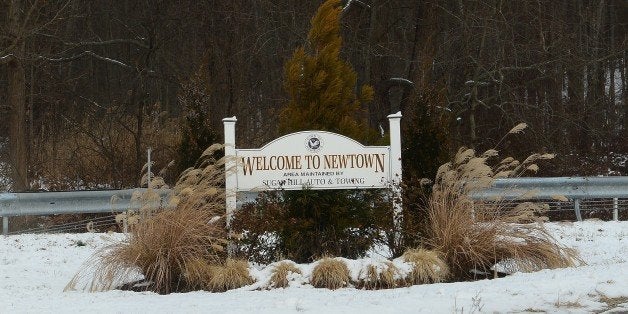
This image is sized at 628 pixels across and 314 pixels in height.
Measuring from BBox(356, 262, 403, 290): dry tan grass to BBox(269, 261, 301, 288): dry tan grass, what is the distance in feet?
2.20

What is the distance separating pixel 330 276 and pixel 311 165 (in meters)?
1.75

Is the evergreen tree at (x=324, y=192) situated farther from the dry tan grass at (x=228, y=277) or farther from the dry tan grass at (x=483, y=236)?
the dry tan grass at (x=228, y=277)

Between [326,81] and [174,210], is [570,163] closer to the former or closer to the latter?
[326,81]

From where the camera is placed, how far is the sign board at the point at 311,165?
406 inches

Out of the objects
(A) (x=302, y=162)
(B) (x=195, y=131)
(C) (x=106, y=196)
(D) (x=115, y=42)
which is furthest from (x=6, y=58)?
(A) (x=302, y=162)

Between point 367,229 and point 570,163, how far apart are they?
13.9 m

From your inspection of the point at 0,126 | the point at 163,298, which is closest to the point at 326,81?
the point at 163,298

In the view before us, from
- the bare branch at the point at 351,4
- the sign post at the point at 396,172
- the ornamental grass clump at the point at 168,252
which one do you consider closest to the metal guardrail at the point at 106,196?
the sign post at the point at 396,172

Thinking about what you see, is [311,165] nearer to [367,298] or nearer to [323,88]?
[323,88]

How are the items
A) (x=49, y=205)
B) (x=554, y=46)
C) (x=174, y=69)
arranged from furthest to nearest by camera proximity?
1. (x=174, y=69)
2. (x=554, y=46)
3. (x=49, y=205)

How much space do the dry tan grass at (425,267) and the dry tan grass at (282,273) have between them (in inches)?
45.0

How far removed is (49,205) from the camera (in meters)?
14.6

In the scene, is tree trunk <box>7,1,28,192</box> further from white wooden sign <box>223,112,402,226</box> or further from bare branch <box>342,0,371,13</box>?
white wooden sign <box>223,112,402,226</box>

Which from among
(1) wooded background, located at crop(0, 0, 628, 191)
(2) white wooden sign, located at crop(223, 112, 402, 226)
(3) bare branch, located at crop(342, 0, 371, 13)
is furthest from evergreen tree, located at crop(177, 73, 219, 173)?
(3) bare branch, located at crop(342, 0, 371, 13)
